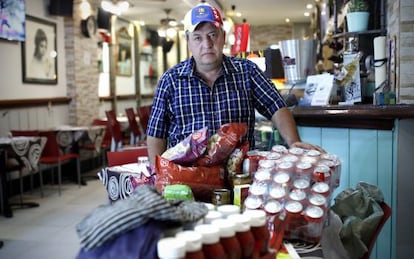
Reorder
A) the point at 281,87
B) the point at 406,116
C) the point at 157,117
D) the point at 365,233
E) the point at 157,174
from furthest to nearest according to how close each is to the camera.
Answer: the point at 281,87 < the point at 406,116 < the point at 157,117 < the point at 365,233 < the point at 157,174

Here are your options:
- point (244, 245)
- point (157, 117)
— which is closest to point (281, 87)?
point (157, 117)

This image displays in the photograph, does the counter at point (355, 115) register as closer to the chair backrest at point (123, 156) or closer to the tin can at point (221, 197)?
the chair backrest at point (123, 156)

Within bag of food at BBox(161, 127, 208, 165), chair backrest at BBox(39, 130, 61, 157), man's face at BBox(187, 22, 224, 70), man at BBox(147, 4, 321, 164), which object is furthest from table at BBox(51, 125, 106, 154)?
bag of food at BBox(161, 127, 208, 165)

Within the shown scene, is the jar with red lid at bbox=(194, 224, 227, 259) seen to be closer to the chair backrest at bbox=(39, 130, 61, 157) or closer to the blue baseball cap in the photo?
the blue baseball cap

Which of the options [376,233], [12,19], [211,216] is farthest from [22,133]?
[211,216]

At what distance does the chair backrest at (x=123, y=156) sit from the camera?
315cm

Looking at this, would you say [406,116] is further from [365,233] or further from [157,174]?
[157,174]

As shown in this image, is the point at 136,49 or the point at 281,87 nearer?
the point at 281,87

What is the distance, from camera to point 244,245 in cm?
120

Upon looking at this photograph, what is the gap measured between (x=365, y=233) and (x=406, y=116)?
1.13 m

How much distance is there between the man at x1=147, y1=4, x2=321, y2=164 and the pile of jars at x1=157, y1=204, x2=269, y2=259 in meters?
0.97

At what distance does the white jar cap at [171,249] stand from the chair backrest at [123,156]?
6.89ft

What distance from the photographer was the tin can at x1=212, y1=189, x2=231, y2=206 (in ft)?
5.59

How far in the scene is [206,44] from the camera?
2.12 m
